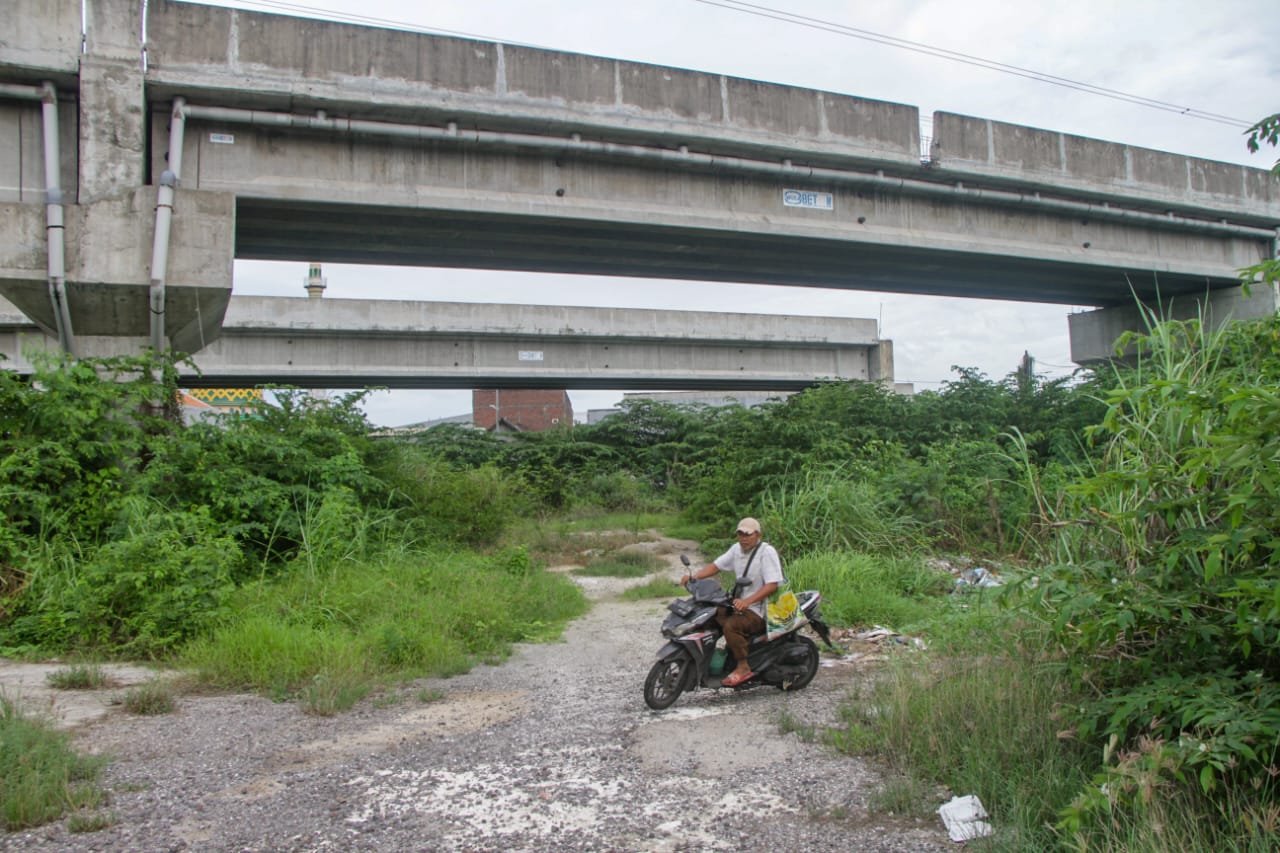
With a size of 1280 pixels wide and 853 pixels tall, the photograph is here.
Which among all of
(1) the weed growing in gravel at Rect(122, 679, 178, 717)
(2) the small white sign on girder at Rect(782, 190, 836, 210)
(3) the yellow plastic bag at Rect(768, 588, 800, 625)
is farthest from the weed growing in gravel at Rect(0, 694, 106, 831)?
(2) the small white sign on girder at Rect(782, 190, 836, 210)

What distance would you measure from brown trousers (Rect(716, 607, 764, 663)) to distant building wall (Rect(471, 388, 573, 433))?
3855 cm

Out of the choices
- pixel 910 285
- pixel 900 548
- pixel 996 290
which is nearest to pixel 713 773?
pixel 900 548

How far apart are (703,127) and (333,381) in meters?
16.1

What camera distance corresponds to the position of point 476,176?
12461 mm

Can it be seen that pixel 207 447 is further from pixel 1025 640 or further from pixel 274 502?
pixel 1025 640

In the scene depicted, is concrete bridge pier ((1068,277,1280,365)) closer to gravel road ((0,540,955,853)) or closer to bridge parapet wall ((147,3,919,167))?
bridge parapet wall ((147,3,919,167))

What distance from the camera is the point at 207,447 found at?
407 inches

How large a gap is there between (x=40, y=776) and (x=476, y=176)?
9.85m

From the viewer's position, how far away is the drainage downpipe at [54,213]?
10.1 meters

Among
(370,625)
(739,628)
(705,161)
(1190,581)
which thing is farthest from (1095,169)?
(370,625)

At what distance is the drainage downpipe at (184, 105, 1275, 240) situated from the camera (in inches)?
445

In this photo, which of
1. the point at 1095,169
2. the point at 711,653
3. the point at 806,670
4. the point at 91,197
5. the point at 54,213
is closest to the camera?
the point at 711,653

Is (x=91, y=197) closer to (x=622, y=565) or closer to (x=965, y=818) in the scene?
(x=622, y=565)

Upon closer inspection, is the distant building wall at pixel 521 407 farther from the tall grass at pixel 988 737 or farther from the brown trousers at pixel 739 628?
the tall grass at pixel 988 737
